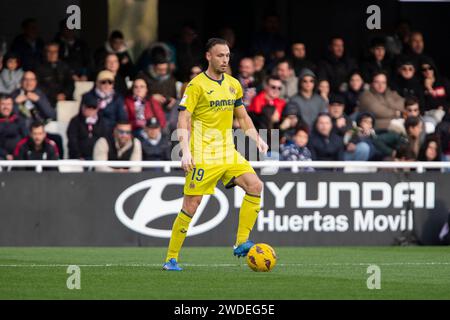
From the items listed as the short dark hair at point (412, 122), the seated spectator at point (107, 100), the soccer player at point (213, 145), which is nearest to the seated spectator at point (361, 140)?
the short dark hair at point (412, 122)

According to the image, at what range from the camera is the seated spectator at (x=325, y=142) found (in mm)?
17703

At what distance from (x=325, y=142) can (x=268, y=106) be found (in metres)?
0.98

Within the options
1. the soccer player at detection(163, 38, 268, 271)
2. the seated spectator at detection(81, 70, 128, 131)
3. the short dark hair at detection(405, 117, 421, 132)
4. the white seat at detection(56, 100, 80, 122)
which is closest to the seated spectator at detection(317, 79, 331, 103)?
the short dark hair at detection(405, 117, 421, 132)

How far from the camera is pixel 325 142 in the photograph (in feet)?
Answer: 58.2

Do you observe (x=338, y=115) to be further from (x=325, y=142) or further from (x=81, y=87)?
(x=81, y=87)

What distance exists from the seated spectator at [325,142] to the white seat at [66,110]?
3.46 m

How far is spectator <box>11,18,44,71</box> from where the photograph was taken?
1855 centimetres

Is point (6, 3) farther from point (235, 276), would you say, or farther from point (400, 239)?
point (235, 276)

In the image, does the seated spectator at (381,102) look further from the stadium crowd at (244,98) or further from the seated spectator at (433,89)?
the seated spectator at (433,89)

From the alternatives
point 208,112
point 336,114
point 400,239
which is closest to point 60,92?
point 336,114

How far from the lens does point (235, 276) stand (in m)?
11.5

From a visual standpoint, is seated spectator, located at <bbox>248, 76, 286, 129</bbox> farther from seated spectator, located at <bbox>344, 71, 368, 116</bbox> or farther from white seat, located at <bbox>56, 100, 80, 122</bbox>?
white seat, located at <bbox>56, 100, 80, 122</bbox>

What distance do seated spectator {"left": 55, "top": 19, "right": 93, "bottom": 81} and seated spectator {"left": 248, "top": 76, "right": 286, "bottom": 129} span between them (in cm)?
273
